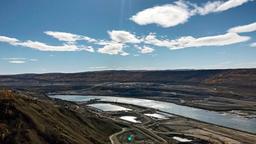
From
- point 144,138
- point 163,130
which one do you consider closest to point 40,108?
point 144,138

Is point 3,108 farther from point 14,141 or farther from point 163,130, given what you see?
point 163,130

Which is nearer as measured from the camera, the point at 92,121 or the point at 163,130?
the point at 92,121

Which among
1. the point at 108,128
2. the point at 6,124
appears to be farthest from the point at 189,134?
the point at 6,124

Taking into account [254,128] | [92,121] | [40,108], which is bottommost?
[254,128]

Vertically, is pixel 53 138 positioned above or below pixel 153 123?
above

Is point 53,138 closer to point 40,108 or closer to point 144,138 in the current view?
point 40,108

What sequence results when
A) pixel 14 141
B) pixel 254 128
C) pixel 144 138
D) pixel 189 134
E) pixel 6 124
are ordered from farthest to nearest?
pixel 254 128
pixel 189 134
pixel 144 138
pixel 6 124
pixel 14 141

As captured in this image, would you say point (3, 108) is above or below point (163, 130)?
above

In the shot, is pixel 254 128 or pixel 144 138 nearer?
pixel 144 138

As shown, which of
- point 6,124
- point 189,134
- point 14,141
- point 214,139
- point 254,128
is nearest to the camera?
point 14,141
